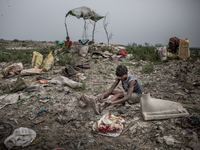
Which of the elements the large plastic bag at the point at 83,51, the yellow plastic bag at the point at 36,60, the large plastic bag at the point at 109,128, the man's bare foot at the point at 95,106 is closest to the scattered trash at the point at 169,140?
the large plastic bag at the point at 109,128

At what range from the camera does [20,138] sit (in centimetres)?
200

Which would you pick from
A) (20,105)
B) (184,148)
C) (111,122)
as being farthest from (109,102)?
(20,105)

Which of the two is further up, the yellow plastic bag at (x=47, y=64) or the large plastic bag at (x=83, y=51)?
the large plastic bag at (x=83, y=51)

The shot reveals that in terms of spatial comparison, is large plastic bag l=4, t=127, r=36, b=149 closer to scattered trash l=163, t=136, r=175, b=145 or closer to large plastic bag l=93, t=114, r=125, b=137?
large plastic bag l=93, t=114, r=125, b=137

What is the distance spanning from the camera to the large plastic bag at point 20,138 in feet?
6.28

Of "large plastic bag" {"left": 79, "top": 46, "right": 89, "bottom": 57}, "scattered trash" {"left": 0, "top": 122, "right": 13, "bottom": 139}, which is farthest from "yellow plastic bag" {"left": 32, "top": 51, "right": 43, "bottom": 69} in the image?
"scattered trash" {"left": 0, "top": 122, "right": 13, "bottom": 139}

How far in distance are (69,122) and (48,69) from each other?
3.36 metres

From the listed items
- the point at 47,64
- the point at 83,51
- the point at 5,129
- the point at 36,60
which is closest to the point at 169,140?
the point at 5,129

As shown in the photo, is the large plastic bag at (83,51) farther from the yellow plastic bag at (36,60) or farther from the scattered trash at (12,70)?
the scattered trash at (12,70)

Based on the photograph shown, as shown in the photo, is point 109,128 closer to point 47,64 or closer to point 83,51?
point 47,64

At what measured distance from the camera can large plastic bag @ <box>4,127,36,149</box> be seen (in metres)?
1.92

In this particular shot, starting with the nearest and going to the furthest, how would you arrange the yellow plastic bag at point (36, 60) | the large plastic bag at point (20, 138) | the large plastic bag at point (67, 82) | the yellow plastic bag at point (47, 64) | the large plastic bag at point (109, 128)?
1. the large plastic bag at point (20, 138)
2. the large plastic bag at point (109, 128)
3. the large plastic bag at point (67, 82)
4. the yellow plastic bag at point (47, 64)
5. the yellow plastic bag at point (36, 60)

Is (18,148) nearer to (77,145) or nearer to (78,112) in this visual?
(77,145)

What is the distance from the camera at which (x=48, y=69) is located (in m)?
5.46
